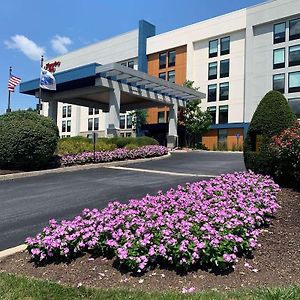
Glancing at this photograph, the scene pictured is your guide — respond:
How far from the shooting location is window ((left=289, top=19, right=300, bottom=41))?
41.1 meters

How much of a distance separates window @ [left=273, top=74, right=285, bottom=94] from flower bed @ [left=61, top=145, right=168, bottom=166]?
74.9ft

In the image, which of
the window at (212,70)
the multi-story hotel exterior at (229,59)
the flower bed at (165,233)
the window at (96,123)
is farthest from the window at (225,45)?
the flower bed at (165,233)

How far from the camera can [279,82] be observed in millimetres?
42375

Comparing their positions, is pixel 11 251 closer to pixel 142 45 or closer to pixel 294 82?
pixel 294 82

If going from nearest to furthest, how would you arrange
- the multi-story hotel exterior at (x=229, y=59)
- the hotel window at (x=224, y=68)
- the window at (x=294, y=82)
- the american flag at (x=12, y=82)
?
the american flag at (x=12, y=82) < the window at (x=294, y=82) < the multi-story hotel exterior at (x=229, y=59) < the hotel window at (x=224, y=68)

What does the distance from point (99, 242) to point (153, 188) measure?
5.82m

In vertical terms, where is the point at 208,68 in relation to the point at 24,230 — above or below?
above

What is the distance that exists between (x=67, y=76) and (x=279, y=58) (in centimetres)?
2485

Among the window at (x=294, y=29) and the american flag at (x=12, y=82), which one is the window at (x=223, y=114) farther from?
the american flag at (x=12, y=82)

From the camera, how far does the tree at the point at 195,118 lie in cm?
4534

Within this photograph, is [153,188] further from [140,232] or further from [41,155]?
[41,155]

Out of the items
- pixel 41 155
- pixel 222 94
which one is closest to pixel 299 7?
pixel 222 94

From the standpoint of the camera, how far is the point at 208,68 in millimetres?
49719

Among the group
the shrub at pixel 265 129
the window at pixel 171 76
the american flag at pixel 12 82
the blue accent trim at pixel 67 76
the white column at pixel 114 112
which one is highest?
the window at pixel 171 76
